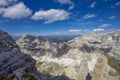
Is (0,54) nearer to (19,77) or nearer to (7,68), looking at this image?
(7,68)

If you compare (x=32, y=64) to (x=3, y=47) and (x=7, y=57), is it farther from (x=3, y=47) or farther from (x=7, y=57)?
(x=3, y=47)

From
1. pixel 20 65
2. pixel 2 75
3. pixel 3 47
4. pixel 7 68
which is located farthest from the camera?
pixel 3 47

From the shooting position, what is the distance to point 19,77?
67562 millimetres

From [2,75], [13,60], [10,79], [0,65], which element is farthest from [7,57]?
[10,79]

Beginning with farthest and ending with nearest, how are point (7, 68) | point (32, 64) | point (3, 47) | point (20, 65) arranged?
point (3, 47) < point (32, 64) < point (20, 65) < point (7, 68)

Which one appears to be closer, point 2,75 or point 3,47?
point 2,75

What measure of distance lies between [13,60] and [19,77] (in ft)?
180

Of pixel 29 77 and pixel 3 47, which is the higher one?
pixel 3 47

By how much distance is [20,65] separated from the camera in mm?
118188

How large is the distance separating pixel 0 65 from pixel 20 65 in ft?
41.4

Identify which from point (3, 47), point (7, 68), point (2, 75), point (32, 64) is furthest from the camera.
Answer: point (3, 47)

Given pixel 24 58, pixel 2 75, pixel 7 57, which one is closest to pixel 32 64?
pixel 24 58

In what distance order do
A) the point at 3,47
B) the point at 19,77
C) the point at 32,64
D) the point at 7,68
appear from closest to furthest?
the point at 19,77
the point at 7,68
the point at 32,64
the point at 3,47

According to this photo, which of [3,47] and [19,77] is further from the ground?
[3,47]
